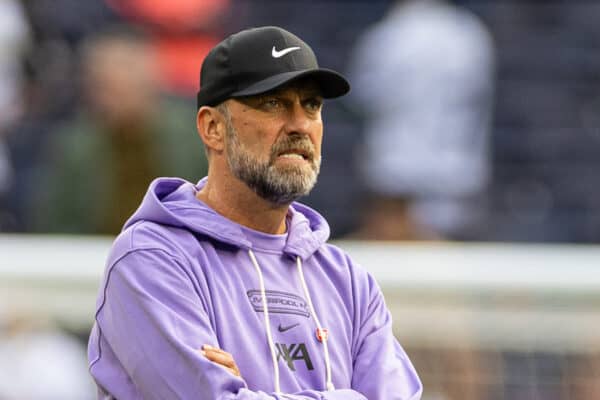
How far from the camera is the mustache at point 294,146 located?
12.6 feet

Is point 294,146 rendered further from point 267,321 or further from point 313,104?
point 267,321

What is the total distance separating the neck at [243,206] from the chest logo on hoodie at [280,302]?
209 mm

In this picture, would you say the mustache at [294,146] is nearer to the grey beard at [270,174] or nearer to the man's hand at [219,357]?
the grey beard at [270,174]

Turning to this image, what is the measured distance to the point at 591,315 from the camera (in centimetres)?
713

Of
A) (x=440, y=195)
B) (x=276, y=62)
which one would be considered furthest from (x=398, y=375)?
(x=440, y=195)

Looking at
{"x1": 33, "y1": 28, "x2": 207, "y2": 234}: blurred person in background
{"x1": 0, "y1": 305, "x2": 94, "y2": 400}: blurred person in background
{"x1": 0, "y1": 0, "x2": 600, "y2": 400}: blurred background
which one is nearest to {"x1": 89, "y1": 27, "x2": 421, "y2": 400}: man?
{"x1": 0, "y1": 0, "x2": 600, "y2": 400}: blurred background

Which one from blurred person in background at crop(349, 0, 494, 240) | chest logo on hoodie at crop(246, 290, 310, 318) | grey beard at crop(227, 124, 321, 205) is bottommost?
blurred person in background at crop(349, 0, 494, 240)

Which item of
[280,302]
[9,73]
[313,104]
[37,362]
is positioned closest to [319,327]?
[280,302]

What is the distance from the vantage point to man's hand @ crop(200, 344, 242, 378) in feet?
12.0

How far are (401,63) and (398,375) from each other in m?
5.68

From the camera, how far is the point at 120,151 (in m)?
7.44

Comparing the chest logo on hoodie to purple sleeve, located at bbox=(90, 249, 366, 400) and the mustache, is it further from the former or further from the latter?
the mustache

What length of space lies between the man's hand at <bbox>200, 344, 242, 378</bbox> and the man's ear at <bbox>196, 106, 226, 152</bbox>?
59 cm

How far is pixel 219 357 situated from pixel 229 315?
17cm
